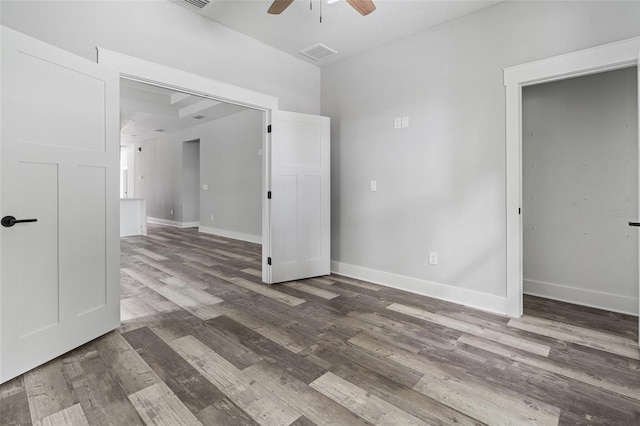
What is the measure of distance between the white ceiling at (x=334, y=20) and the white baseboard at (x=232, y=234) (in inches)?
155

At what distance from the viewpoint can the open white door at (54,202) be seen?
1.72 meters

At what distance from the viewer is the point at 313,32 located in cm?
325

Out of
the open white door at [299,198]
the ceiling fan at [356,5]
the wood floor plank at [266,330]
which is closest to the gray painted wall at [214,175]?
the open white door at [299,198]

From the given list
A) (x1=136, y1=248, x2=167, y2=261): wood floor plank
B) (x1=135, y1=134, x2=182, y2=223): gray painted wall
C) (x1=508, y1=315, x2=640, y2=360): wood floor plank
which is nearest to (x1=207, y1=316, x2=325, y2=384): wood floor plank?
(x1=508, y1=315, x2=640, y2=360): wood floor plank

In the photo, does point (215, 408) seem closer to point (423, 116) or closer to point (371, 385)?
point (371, 385)

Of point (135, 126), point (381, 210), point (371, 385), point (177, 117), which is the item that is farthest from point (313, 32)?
point (135, 126)

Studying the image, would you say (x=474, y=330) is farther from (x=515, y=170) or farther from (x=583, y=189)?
(x=583, y=189)

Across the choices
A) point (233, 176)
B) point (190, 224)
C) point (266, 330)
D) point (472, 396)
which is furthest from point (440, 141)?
point (190, 224)

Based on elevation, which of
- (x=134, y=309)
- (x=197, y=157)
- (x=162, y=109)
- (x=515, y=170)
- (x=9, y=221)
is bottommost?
(x=134, y=309)

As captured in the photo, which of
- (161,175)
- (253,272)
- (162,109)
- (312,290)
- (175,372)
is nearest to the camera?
(175,372)

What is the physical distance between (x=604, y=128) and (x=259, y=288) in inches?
147

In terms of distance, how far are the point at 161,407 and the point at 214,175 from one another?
22.4 ft

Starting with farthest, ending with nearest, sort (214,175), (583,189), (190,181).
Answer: (190,181) → (214,175) → (583,189)

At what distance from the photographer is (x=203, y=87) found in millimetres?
2898
